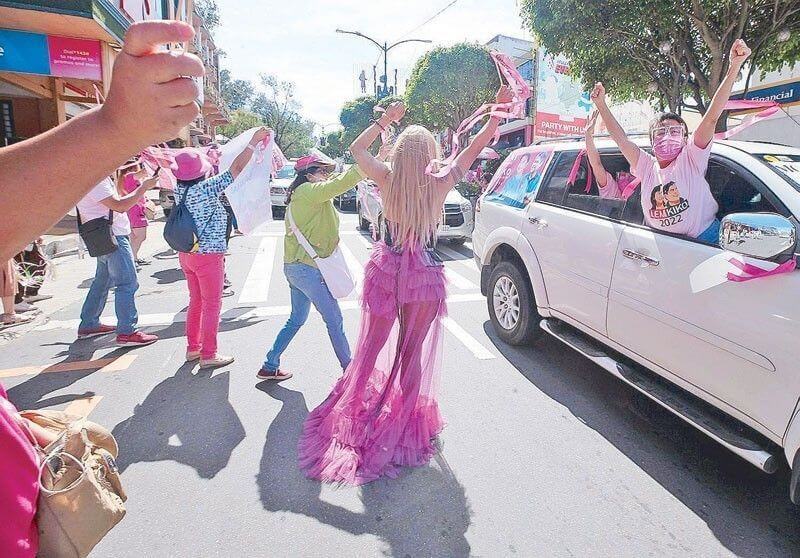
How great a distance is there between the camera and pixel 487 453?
2943mm

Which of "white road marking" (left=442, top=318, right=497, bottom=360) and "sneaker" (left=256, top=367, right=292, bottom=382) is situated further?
"white road marking" (left=442, top=318, right=497, bottom=360)

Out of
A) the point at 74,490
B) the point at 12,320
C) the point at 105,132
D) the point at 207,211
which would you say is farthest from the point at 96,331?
the point at 105,132

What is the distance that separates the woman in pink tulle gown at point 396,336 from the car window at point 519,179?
1.69m

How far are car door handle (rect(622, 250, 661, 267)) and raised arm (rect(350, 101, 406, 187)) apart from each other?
5.58ft

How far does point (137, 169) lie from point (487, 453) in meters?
3.88

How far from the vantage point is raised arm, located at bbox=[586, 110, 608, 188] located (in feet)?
12.2

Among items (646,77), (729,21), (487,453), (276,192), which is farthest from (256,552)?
(276,192)

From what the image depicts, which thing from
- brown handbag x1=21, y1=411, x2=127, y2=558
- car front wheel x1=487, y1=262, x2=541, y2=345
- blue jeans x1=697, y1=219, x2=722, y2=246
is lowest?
car front wheel x1=487, y1=262, x2=541, y2=345

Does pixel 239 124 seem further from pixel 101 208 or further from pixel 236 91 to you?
pixel 101 208

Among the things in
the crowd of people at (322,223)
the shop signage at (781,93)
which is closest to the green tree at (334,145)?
the shop signage at (781,93)

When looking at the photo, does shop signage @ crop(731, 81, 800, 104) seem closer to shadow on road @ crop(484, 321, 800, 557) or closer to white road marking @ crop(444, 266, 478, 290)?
white road marking @ crop(444, 266, 478, 290)

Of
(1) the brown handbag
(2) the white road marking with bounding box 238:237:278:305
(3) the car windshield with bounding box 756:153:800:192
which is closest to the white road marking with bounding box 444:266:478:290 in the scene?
(2) the white road marking with bounding box 238:237:278:305

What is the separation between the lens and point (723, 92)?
2.63 meters

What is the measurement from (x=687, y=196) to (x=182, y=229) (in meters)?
3.57
